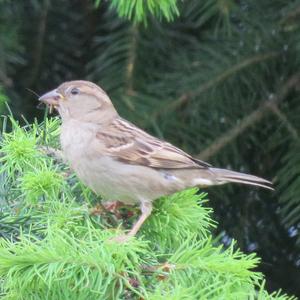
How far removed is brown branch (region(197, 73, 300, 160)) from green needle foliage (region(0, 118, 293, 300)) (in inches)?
27.3

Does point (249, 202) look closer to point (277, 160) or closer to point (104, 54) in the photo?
point (277, 160)

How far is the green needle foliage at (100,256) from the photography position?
174cm

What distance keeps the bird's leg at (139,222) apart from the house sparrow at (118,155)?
43 millimetres

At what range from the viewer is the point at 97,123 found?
2730 mm

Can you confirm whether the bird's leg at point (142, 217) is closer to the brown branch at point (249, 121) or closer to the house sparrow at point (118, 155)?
the house sparrow at point (118, 155)

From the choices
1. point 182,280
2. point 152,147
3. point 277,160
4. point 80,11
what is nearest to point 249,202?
point 277,160

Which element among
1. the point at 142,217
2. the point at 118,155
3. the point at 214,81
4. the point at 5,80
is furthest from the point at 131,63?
the point at 142,217

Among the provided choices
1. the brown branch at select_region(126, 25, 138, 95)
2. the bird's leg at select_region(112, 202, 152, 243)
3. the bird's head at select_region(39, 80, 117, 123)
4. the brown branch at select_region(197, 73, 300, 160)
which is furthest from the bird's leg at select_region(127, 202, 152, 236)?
the brown branch at select_region(126, 25, 138, 95)

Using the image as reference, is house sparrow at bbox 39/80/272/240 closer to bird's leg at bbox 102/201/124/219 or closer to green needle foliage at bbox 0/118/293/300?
bird's leg at bbox 102/201/124/219

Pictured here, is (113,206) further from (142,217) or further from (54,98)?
(54,98)

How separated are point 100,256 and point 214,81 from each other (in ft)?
4.17

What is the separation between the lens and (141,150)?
8.63 feet

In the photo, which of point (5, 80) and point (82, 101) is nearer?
point (82, 101)

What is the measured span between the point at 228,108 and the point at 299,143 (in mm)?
242
